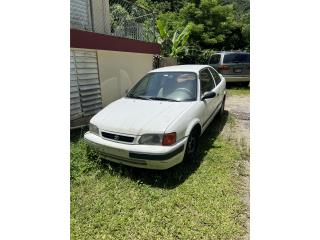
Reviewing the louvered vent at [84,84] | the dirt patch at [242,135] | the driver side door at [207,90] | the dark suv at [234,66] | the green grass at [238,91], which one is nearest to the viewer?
the dirt patch at [242,135]

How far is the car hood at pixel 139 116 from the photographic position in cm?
391

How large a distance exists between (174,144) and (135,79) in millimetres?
5607

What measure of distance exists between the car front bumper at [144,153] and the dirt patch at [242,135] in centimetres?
106

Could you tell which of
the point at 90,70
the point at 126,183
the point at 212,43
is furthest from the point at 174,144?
the point at 212,43

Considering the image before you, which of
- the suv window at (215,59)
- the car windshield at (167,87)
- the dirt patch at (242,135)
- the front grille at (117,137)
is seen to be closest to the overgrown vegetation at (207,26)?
the suv window at (215,59)

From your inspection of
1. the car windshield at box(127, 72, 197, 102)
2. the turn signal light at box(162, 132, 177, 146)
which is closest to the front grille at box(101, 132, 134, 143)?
the turn signal light at box(162, 132, 177, 146)

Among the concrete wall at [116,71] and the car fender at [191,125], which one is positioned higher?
the concrete wall at [116,71]

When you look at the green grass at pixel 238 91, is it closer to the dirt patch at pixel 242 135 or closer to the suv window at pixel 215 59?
the dirt patch at pixel 242 135

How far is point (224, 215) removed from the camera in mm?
3291

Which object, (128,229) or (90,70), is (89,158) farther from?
(90,70)

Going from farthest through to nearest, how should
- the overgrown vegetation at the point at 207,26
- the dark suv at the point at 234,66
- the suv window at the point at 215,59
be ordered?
the overgrown vegetation at the point at 207,26 → the suv window at the point at 215,59 → the dark suv at the point at 234,66

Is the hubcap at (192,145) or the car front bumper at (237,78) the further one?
the car front bumper at (237,78)

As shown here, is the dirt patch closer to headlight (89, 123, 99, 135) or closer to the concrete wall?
headlight (89, 123, 99, 135)

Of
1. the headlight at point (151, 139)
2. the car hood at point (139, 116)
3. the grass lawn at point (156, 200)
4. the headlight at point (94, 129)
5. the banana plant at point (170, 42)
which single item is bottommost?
the grass lawn at point (156, 200)
